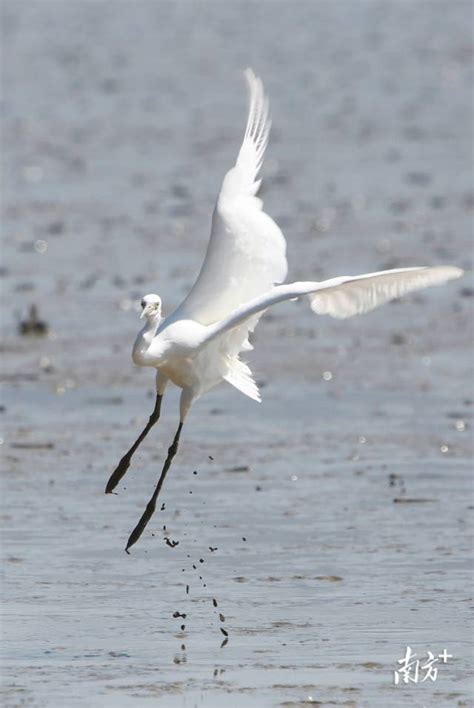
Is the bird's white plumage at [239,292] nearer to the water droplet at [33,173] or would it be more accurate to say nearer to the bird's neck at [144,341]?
the bird's neck at [144,341]

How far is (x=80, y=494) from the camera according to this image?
1110 cm

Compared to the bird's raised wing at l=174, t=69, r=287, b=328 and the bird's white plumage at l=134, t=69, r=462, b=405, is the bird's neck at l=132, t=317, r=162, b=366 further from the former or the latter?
the bird's raised wing at l=174, t=69, r=287, b=328

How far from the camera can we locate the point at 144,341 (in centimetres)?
900

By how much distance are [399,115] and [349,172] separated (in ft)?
21.4

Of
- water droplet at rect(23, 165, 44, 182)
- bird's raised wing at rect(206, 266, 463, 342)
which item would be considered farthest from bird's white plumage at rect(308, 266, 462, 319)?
water droplet at rect(23, 165, 44, 182)

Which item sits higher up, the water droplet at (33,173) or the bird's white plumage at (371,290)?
the water droplet at (33,173)

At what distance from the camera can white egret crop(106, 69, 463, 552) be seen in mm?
8922

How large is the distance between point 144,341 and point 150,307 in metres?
0.16

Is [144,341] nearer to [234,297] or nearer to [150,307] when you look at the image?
[150,307]

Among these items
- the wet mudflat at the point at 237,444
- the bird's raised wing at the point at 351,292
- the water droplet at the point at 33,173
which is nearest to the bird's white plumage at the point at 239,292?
the bird's raised wing at the point at 351,292

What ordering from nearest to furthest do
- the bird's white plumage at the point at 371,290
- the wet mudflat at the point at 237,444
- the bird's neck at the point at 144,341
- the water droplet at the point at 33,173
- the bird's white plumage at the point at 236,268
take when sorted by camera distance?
the wet mudflat at the point at 237,444 < the bird's white plumage at the point at 371,290 < the bird's neck at the point at 144,341 < the bird's white plumage at the point at 236,268 < the water droplet at the point at 33,173

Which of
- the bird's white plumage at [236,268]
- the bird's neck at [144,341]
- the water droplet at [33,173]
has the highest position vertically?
the water droplet at [33,173]

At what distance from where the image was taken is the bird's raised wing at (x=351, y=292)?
28.6 feet

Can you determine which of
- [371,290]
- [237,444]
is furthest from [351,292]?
[237,444]
